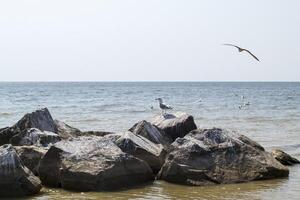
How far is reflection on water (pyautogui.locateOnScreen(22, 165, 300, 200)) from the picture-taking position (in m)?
8.23

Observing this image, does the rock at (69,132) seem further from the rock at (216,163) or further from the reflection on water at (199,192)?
the reflection on water at (199,192)

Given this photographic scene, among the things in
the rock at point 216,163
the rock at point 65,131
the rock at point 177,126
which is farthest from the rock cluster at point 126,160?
the rock at point 65,131

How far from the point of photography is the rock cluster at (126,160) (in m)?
8.47

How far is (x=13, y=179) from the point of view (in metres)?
8.19

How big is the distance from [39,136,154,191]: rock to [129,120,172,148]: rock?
1568 millimetres

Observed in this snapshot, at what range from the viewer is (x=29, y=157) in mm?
9500

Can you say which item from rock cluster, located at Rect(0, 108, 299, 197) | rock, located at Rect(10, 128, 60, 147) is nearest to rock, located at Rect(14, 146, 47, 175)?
rock cluster, located at Rect(0, 108, 299, 197)

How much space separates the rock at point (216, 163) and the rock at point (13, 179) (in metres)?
2.43

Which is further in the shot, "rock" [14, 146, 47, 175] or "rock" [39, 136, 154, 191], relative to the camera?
"rock" [14, 146, 47, 175]

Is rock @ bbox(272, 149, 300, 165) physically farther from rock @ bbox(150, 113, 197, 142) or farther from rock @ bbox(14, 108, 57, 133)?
rock @ bbox(14, 108, 57, 133)

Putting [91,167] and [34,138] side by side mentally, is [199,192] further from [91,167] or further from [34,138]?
[34,138]

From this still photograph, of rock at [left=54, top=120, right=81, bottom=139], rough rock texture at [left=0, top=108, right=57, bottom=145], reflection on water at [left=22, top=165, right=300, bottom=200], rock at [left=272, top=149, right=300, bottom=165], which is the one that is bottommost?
reflection on water at [left=22, top=165, right=300, bottom=200]

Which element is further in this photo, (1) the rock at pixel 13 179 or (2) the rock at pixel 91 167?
(2) the rock at pixel 91 167

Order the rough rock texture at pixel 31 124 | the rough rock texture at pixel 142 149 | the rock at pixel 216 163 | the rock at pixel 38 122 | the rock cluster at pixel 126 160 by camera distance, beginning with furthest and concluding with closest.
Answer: the rock at pixel 38 122 → the rough rock texture at pixel 31 124 → the rough rock texture at pixel 142 149 → the rock at pixel 216 163 → the rock cluster at pixel 126 160
